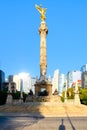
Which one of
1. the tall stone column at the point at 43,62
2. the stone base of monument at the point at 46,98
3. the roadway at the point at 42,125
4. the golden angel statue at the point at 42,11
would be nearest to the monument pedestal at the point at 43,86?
the tall stone column at the point at 43,62

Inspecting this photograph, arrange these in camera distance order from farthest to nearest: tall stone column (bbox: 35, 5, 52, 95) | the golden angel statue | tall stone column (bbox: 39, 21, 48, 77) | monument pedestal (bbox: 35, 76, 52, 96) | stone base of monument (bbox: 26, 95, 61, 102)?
1. the golden angel statue
2. tall stone column (bbox: 39, 21, 48, 77)
3. tall stone column (bbox: 35, 5, 52, 95)
4. monument pedestal (bbox: 35, 76, 52, 96)
5. stone base of monument (bbox: 26, 95, 61, 102)

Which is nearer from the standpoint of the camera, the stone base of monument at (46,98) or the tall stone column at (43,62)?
the stone base of monument at (46,98)

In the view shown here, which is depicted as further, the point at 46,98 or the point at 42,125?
the point at 46,98

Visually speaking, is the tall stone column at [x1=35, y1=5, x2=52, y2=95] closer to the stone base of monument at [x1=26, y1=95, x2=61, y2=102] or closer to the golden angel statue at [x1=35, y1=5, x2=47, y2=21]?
the golden angel statue at [x1=35, y1=5, x2=47, y2=21]

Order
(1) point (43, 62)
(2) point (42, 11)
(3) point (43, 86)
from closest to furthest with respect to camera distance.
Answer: (3) point (43, 86) < (1) point (43, 62) < (2) point (42, 11)

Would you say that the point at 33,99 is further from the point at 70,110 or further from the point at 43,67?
the point at 70,110

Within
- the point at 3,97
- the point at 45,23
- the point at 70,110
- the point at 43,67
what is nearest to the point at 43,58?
the point at 43,67

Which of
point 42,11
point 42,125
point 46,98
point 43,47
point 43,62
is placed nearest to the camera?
point 42,125

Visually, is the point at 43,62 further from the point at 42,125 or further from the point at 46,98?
the point at 42,125

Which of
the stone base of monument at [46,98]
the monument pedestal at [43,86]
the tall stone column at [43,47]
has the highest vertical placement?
the tall stone column at [43,47]

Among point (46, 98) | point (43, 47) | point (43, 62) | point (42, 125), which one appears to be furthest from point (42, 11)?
point (42, 125)

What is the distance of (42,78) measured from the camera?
271 ft

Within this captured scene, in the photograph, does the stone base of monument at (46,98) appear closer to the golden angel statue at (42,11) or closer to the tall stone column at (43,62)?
the tall stone column at (43,62)

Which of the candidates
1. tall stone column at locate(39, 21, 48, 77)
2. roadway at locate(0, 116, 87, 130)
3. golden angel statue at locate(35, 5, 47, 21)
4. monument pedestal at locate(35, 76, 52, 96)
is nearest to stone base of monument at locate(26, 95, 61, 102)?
monument pedestal at locate(35, 76, 52, 96)
